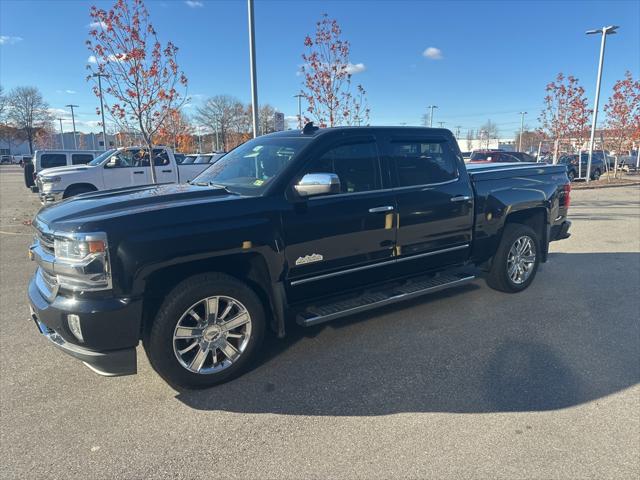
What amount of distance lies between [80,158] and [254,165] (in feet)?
59.6

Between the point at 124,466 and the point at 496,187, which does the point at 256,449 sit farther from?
the point at 496,187

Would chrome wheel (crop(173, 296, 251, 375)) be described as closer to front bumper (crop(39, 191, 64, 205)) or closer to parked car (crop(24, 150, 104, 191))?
front bumper (crop(39, 191, 64, 205))

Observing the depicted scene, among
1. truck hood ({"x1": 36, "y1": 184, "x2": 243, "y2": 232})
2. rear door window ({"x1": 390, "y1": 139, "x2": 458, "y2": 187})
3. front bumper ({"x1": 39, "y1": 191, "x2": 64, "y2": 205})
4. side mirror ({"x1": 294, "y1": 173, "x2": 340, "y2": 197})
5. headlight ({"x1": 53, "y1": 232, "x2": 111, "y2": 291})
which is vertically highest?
rear door window ({"x1": 390, "y1": 139, "x2": 458, "y2": 187})

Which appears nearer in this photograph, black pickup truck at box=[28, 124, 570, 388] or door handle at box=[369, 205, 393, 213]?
black pickup truck at box=[28, 124, 570, 388]

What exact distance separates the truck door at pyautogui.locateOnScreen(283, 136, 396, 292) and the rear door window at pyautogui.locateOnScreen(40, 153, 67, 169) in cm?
1824

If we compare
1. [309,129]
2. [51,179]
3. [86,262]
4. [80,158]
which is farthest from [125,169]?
[86,262]

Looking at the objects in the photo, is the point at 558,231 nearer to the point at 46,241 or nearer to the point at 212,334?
the point at 212,334

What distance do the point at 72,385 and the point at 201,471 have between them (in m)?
1.59

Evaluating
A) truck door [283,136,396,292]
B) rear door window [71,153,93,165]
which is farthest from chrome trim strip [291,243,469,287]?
rear door window [71,153,93,165]

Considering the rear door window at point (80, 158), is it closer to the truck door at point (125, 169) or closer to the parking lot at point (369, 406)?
the truck door at point (125, 169)

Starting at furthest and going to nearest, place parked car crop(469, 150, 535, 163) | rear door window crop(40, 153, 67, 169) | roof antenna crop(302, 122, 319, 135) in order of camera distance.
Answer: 1. parked car crop(469, 150, 535, 163)
2. rear door window crop(40, 153, 67, 169)
3. roof antenna crop(302, 122, 319, 135)

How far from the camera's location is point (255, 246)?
3.35 metres

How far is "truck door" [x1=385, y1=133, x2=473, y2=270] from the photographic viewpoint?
4262 mm

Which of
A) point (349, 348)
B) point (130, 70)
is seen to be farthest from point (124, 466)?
point (130, 70)
